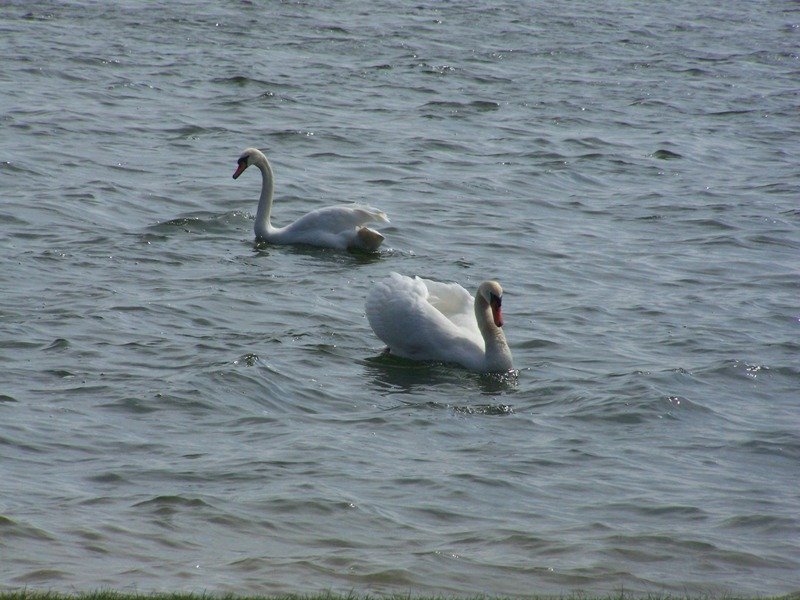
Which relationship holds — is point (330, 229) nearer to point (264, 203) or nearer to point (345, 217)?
point (345, 217)

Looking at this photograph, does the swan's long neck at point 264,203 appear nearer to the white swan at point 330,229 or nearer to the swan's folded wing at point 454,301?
the white swan at point 330,229

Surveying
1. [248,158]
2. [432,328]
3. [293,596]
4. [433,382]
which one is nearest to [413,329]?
[432,328]

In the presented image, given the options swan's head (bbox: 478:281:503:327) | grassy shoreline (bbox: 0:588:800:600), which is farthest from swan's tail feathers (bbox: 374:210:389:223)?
grassy shoreline (bbox: 0:588:800:600)

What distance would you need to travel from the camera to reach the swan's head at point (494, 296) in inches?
458

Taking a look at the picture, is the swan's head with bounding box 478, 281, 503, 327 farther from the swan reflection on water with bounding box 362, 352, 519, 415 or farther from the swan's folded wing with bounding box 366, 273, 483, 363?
the swan reflection on water with bounding box 362, 352, 519, 415

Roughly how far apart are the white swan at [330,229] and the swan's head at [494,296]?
3.85m

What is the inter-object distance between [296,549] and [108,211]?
29.1 feet

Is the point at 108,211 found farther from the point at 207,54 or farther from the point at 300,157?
the point at 207,54

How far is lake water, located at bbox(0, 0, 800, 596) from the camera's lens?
8047mm

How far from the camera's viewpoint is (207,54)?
2658cm

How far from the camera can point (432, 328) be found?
11.9 metres

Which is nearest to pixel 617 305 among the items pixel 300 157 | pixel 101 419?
pixel 101 419

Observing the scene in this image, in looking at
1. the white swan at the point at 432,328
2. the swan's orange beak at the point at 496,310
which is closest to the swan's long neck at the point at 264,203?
the white swan at the point at 432,328

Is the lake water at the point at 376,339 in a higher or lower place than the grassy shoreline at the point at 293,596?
lower
